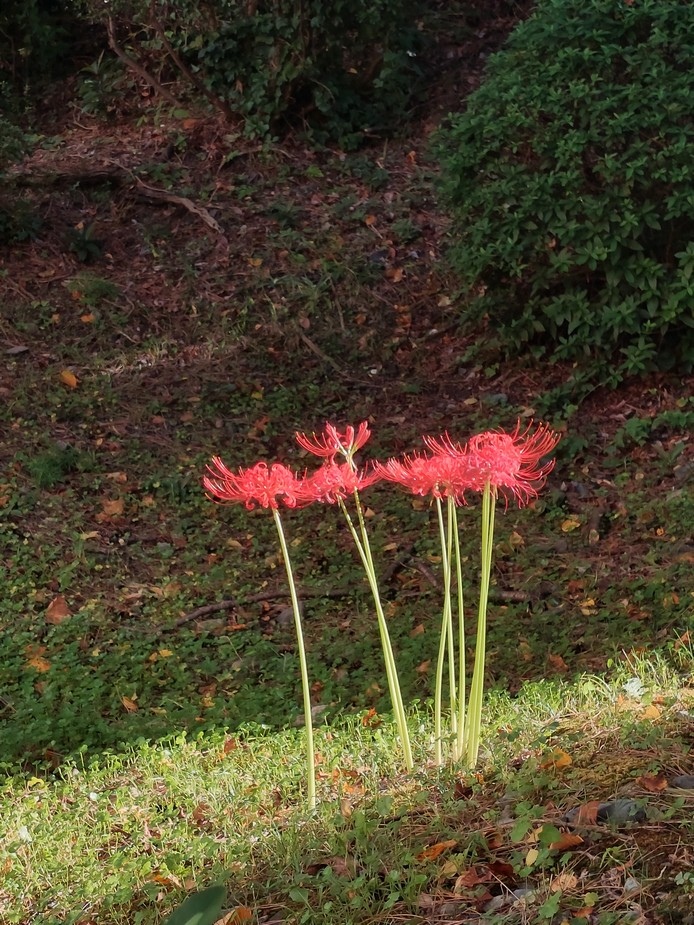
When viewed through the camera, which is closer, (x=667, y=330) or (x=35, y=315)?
(x=667, y=330)

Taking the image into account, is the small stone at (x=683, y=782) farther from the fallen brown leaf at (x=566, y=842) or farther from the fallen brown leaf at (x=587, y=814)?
the fallen brown leaf at (x=566, y=842)

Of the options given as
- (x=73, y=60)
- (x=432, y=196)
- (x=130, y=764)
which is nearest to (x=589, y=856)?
(x=130, y=764)

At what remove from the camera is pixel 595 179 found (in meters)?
6.02

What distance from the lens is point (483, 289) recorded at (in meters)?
7.03

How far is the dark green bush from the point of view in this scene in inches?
228

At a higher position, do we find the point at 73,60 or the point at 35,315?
the point at 73,60

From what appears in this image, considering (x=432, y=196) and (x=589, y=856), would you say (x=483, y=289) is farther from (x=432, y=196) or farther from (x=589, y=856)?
(x=589, y=856)

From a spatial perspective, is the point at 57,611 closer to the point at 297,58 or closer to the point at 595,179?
the point at 595,179

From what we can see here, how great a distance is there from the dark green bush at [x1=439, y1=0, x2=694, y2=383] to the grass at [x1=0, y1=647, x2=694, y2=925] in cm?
268

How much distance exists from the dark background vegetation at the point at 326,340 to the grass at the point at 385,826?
1.91 ft

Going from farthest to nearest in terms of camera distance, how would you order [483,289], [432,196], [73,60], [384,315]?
[73,60], [432,196], [384,315], [483,289]

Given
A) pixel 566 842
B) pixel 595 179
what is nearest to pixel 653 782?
pixel 566 842

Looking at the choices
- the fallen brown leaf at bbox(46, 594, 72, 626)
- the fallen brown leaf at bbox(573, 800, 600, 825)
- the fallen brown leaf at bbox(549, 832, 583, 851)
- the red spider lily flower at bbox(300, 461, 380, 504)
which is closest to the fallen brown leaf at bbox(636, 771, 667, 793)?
the fallen brown leaf at bbox(573, 800, 600, 825)

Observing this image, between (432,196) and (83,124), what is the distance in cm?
383
